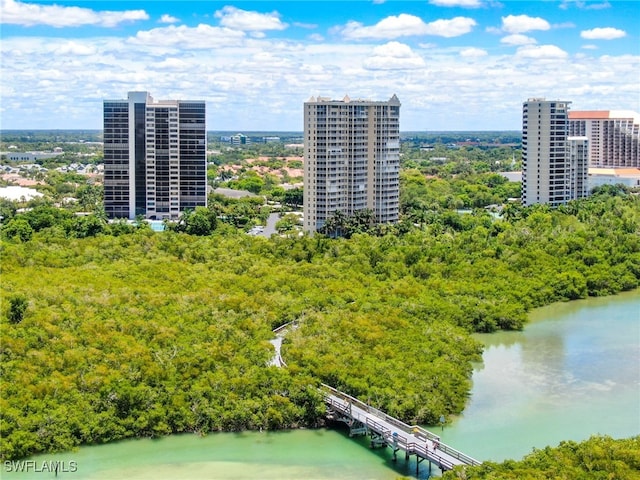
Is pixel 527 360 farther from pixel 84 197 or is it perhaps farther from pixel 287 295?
pixel 84 197

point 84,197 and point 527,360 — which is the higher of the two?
point 84,197

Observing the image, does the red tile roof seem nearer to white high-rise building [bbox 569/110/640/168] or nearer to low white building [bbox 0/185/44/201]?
white high-rise building [bbox 569/110/640/168]

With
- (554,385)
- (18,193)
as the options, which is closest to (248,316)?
(554,385)

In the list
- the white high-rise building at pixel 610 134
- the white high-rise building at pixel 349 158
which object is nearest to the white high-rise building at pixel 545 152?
the white high-rise building at pixel 349 158

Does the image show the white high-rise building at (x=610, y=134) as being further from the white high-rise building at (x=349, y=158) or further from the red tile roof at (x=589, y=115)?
the white high-rise building at (x=349, y=158)

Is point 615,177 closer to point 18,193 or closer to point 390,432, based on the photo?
point 18,193

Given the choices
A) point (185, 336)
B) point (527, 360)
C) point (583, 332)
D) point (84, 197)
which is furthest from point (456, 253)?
point (84, 197)
